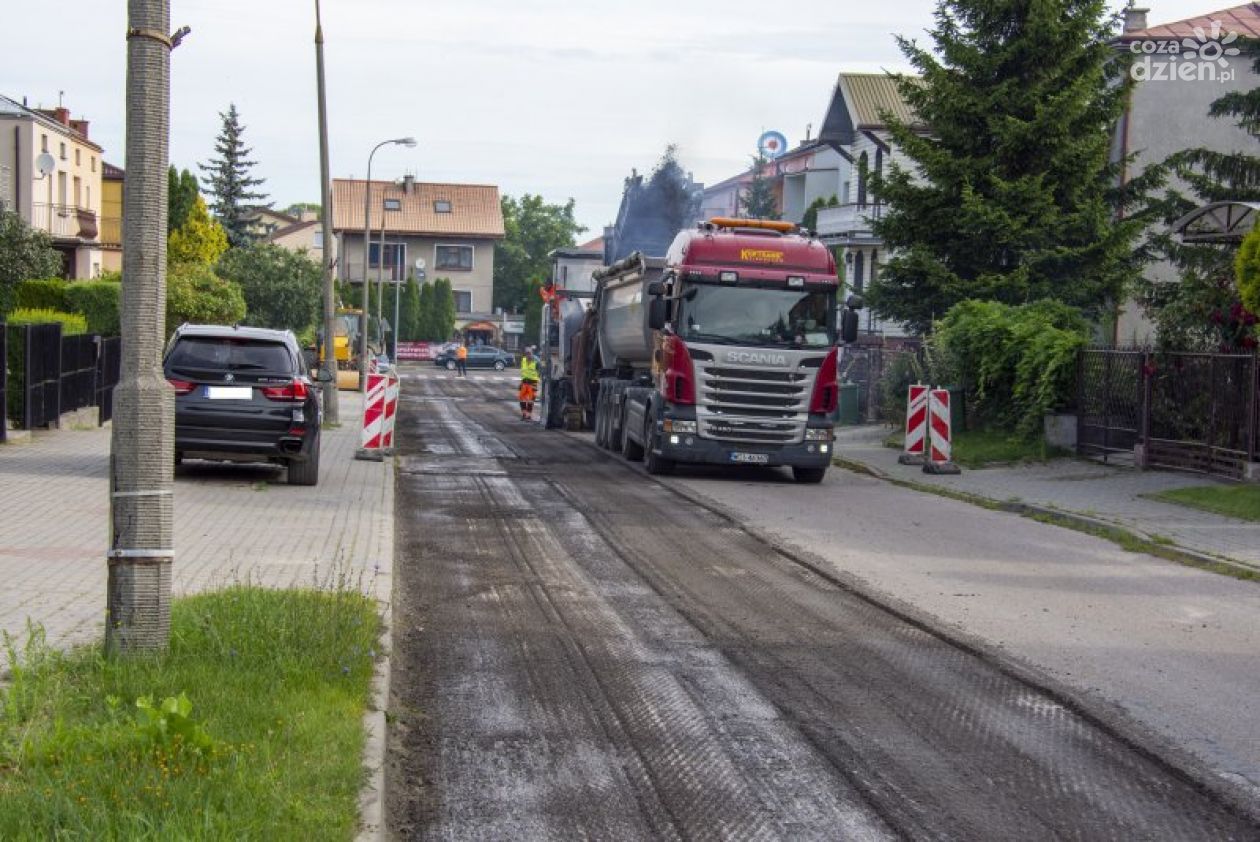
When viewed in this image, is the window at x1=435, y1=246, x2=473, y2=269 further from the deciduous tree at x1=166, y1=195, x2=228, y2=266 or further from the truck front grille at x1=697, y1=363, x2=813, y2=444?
the truck front grille at x1=697, y1=363, x2=813, y2=444

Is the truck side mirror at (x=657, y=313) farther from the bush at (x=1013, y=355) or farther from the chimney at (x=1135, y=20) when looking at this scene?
the chimney at (x=1135, y=20)

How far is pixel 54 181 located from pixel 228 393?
44.0 m

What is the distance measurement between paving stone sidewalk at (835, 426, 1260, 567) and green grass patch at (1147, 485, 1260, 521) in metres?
0.19

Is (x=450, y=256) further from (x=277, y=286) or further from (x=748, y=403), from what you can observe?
(x=748, y=403)

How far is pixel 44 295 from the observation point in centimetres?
3550

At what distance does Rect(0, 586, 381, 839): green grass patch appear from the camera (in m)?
4.84

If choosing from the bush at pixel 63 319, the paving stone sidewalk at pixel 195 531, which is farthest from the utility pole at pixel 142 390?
the bush at pixel 63 319

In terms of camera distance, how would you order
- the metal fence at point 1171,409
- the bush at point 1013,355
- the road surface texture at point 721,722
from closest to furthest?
the road surface texture at point 721,722
the metal fence at point 1171,409
the bush at point 1013,355

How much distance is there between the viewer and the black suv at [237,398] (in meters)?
17.2

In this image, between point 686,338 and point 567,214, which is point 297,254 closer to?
point 686,338

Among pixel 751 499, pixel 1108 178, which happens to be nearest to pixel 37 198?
pixel 1108 178

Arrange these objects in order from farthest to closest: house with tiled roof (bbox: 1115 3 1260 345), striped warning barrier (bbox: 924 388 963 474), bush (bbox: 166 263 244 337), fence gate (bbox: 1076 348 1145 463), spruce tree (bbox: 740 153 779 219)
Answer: spruce tree (bbox: 740 153 779 219), house with tiled roof (bbox: 1115 3 1260 345), bush (bbox: 166 263 244 337), striped warning barrier (bbox: 924 388 963 474), fence gate (bbox: 1076 348 1145 463)

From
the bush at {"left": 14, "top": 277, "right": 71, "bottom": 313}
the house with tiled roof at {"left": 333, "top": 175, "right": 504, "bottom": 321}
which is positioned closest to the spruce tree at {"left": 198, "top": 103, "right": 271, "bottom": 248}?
the house with tiled roof at {"left": 333, "top": 175, "right": 504, "bottom": 321}

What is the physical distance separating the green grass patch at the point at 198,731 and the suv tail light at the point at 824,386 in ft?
46.0
